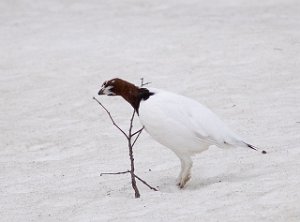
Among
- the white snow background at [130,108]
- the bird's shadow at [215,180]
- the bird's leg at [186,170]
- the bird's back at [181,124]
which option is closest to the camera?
the white snow background at [130,108]

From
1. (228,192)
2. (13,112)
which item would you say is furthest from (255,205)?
(13,112)

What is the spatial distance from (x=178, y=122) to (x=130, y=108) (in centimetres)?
291

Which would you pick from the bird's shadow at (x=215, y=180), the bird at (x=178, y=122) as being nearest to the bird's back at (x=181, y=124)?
the bird at (x=178, y=122)

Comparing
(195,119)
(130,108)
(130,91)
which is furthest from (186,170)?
(130,108)

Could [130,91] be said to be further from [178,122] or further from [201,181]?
[201,181]

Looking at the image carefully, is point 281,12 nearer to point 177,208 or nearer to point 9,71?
point 9,71

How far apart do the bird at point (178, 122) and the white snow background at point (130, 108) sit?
0.28 metres

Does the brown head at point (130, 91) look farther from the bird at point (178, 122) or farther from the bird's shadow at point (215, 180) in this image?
the bird's shadow at point (215, 180)

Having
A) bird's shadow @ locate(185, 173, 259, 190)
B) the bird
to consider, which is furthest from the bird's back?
bird's shadow @ locate(185, 173, 259, 190)

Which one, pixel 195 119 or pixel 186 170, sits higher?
pixel 195 119

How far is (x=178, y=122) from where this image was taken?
496 centimetres

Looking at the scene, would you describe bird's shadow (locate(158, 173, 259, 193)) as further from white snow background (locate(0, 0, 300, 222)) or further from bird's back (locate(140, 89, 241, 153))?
bird's back (locate(140, 89, 241, 153))

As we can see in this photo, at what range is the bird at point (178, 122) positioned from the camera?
16.2 feet

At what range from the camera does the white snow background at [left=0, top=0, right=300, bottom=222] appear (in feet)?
15.4
